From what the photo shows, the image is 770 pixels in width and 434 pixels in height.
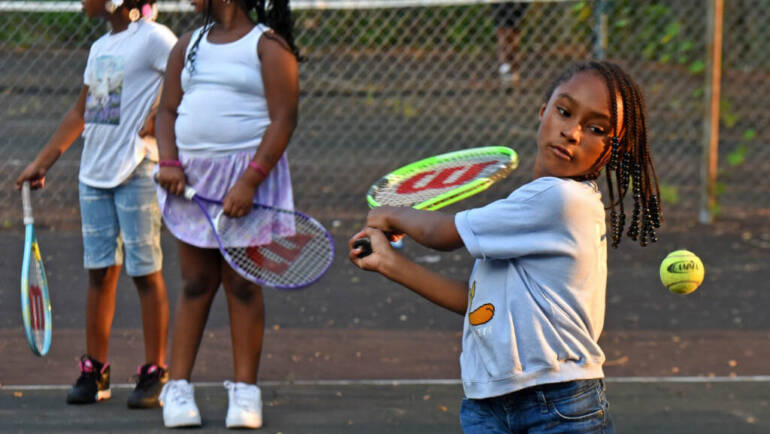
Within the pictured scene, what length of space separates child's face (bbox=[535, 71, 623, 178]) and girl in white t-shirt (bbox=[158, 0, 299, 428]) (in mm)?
1776

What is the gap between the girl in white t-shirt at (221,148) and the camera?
4117 millimetres

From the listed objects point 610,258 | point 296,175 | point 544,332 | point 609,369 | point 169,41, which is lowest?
point 296,175

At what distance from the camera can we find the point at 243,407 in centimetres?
423

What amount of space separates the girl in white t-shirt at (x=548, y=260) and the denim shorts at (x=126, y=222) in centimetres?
214

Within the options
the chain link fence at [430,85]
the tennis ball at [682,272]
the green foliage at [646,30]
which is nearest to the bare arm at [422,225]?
the tennis ball at [682,272]

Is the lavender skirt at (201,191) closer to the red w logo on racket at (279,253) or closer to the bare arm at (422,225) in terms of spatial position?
the red w logo on racket at (279,253)

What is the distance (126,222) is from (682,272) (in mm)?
2403

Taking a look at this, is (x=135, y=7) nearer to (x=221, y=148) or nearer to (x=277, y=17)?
(x=277, y=17)

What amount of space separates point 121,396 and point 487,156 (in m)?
2.33

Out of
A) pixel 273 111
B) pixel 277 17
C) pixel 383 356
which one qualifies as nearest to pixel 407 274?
pixel 273 111

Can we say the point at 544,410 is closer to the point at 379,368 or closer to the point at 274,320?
the point at 379,368

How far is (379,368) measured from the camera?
5.06 meters

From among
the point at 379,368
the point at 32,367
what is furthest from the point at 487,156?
the point at 32,367

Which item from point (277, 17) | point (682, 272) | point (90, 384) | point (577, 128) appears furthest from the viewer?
point (90, 384)
